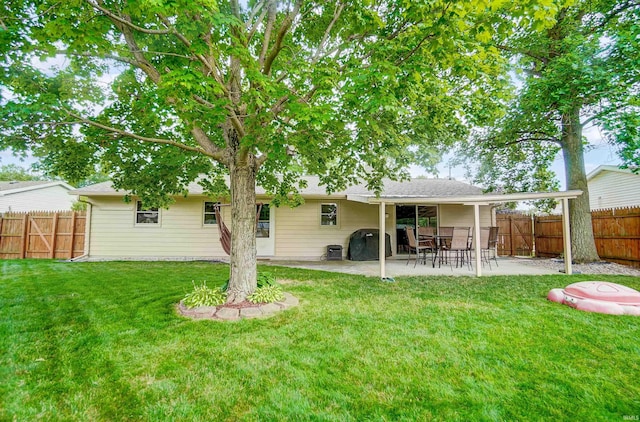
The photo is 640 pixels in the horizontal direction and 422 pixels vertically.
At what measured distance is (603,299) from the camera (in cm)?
409

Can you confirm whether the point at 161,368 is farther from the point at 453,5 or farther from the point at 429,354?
the point at 453,5

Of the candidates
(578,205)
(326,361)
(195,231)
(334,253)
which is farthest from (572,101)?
(195,231)

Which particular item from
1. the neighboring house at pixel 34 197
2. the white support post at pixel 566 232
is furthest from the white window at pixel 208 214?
the neighboring house at pixel 34 197

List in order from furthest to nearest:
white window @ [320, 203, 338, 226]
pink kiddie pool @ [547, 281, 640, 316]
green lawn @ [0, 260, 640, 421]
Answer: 1. white window @ [320, 203, 338, 226]
2. pink kiddie pool @ [547, 281, 640, 316]
3. green lawn @ [0, 260, 640, 421]

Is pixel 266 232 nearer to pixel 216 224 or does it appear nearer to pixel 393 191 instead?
pixel 216 224

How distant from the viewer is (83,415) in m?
1.92

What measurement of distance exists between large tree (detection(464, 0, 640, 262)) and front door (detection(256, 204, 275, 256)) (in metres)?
7.40

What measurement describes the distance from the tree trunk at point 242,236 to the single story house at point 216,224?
551cm

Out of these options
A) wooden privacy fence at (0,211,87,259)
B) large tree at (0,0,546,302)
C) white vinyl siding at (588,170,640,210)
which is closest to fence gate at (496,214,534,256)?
white vinyl siding at (588,170,640,210)

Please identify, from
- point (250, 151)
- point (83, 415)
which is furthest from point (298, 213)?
point (83, 415)

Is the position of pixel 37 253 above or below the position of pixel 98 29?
below

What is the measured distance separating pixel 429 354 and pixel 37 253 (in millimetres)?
14219

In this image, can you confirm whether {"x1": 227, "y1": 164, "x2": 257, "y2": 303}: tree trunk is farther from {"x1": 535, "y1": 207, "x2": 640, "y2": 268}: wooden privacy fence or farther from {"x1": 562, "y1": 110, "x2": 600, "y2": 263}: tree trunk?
{"x1": 535, "y1": 207, "x2": 640, "y2": 268}: wooden privacy fence

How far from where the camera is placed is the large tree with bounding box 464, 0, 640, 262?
21.0ft
